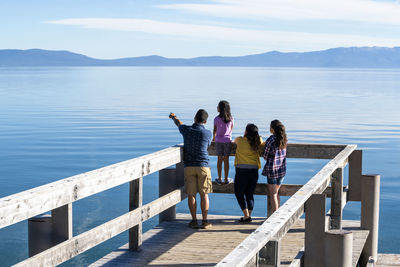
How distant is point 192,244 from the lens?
7.36m

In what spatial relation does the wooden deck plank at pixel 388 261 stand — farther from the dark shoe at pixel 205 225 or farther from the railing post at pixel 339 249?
the railing post at pixel 339 249

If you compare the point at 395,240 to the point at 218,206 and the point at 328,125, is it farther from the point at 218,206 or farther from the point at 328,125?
the point at 328,125

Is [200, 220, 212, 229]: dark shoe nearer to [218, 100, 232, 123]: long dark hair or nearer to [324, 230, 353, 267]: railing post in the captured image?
[218, 100, 232, 123]: long dark hair

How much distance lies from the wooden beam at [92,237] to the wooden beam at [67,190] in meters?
0.31

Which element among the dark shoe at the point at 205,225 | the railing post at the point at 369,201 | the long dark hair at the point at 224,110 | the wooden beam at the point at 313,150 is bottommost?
the dark shoe at the point at 205,225

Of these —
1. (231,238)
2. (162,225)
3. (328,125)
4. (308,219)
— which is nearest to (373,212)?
(231,238)

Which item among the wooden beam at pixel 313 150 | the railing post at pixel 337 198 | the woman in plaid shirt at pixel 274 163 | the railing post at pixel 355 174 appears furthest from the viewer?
the railing post at pixel 355 174

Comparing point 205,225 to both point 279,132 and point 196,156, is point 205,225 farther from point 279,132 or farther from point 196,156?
point 279,132

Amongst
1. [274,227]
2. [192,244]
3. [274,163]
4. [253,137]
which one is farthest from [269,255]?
[253,137]

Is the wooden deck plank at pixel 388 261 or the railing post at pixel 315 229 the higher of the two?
the railing post at pixel 315 229

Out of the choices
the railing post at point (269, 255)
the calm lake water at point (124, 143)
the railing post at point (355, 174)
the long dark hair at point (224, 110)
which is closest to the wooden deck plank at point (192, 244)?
the railing post at point (355, 174)

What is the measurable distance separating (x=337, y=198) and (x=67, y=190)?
3591mm

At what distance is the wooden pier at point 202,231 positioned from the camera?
13.4ft

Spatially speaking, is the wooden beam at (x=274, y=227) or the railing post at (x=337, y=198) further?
the railing post at (x=337, y=198)
